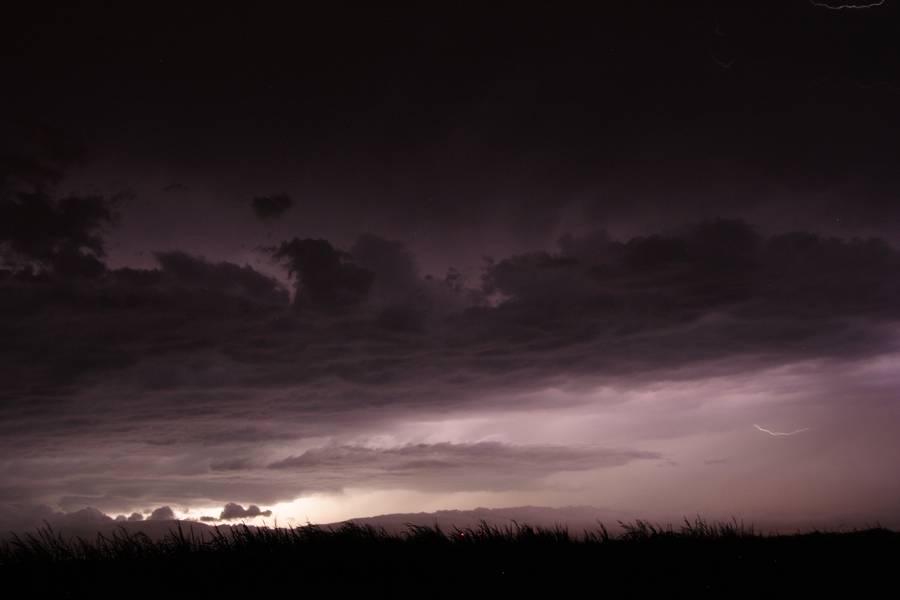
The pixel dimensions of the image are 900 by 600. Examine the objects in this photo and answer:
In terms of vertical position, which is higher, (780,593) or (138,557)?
(138,557)

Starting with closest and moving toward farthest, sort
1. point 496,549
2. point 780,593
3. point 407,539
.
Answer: point 780,593 < point 496,549 < point 407,539

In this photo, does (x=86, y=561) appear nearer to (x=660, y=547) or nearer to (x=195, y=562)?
(x=195, y=562)

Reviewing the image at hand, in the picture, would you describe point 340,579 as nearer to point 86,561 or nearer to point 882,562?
point 86,561

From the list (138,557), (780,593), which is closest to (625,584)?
(780,593)

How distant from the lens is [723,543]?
1670 centimetres

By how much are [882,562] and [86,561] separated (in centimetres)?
1435

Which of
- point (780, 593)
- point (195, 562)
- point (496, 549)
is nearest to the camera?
point (780, 593)

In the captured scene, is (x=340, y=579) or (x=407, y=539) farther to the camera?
(x=407, y=539)

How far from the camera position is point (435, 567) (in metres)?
13.4

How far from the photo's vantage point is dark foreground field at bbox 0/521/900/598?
1241 centimetres

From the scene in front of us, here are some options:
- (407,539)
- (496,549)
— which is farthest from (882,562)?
(407,539)

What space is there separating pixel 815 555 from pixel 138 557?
12.6 m

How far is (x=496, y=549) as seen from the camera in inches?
589

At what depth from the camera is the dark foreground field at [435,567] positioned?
12.4m
